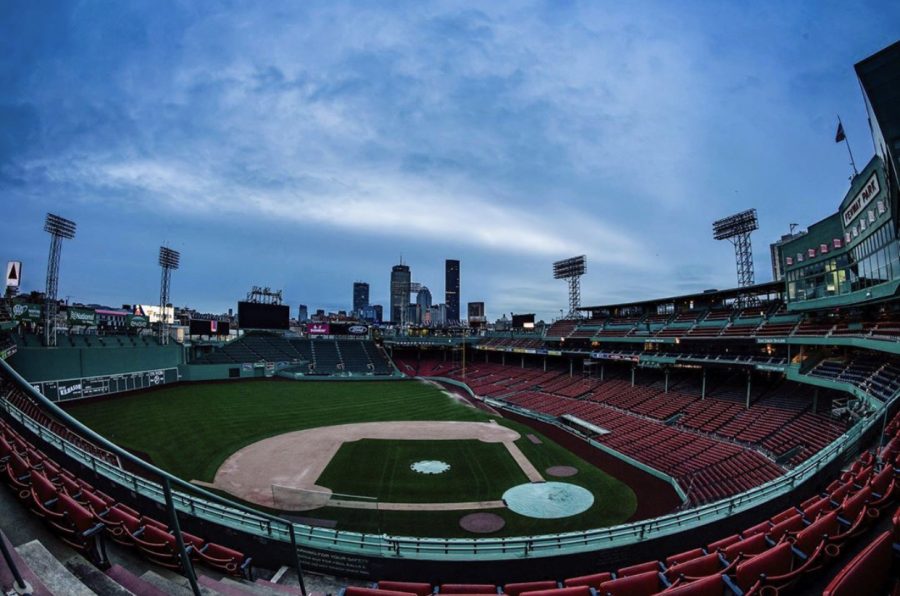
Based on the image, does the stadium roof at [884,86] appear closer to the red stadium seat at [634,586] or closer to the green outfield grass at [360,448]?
the red stadium seat at [634,586]

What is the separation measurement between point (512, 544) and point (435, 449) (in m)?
18.6

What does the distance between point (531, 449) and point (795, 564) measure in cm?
2504

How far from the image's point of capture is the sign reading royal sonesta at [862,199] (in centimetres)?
2217

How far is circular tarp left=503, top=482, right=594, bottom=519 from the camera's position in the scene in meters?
20.9

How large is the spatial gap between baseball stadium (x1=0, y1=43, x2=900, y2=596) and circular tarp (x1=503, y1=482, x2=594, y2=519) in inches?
6.4

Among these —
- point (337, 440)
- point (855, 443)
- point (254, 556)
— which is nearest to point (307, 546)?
point (254, 556)

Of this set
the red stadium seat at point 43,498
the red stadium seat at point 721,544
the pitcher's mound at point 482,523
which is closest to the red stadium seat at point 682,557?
the red stadium seat at point 721,544

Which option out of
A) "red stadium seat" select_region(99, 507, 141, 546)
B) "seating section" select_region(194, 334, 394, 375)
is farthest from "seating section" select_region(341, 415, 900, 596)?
"seating section" select_region(194, 334, 394, 375)

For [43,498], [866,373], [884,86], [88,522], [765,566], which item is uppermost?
[884,86]

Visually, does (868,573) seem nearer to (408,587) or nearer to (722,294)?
(408,587)

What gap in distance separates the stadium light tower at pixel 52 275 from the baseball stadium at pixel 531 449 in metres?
0.25

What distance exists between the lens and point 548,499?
22.4m

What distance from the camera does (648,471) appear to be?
88.5 ft

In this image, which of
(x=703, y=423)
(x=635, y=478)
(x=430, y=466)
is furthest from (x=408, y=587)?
(x=703, y=423)
